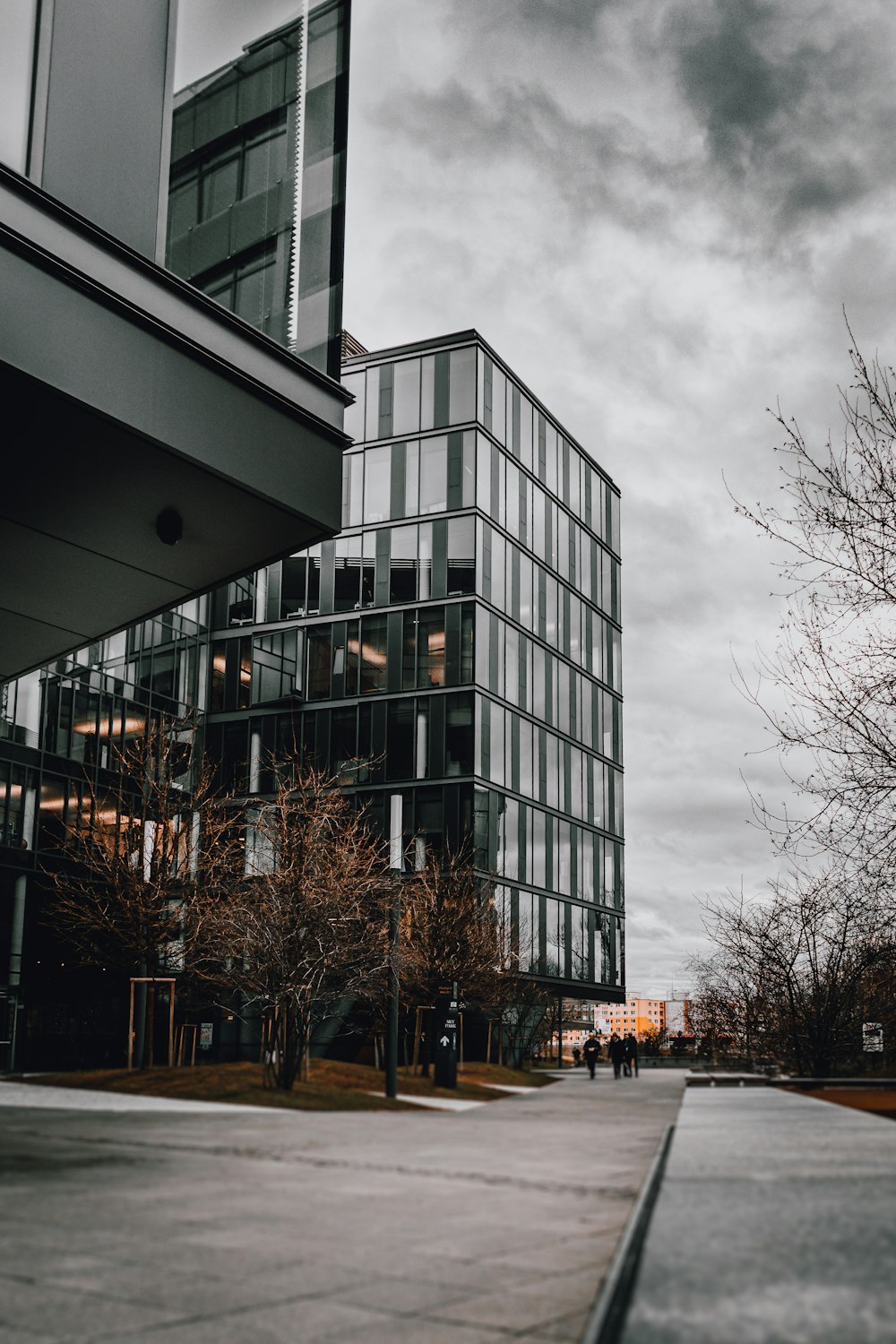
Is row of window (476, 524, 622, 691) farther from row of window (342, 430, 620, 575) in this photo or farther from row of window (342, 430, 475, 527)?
row of window (342, 430, 475, 527)

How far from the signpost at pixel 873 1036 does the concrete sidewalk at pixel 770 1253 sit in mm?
23363

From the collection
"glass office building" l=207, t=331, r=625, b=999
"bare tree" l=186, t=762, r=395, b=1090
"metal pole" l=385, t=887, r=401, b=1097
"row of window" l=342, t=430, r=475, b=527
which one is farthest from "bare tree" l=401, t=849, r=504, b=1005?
"row of window" l=342, t=430, r=475, b=527

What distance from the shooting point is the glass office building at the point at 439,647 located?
50062 millimetres

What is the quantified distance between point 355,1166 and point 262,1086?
41.5ft

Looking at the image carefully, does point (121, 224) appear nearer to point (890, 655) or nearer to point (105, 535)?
point (105, 535)

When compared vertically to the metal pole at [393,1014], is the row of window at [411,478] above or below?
above

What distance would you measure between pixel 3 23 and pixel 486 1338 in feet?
33.3

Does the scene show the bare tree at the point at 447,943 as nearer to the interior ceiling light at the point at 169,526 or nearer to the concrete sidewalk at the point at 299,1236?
the concrete sidewalk at the point at 299,1236

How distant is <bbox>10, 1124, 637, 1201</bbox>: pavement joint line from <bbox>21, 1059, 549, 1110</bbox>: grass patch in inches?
328

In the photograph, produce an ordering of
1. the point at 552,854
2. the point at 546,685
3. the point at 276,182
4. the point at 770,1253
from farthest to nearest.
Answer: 1. the point at 546,685
2. the point at 552,854
3. the point at 276,182
4. the point at 770,1253

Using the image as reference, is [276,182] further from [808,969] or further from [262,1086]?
[808,969]

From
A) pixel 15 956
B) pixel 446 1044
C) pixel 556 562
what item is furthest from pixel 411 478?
pixel 446 1044

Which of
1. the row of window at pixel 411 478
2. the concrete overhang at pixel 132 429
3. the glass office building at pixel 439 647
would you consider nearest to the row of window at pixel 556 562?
the glass office building at pixel 439 647

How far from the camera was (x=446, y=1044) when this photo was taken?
2836 centimetres
